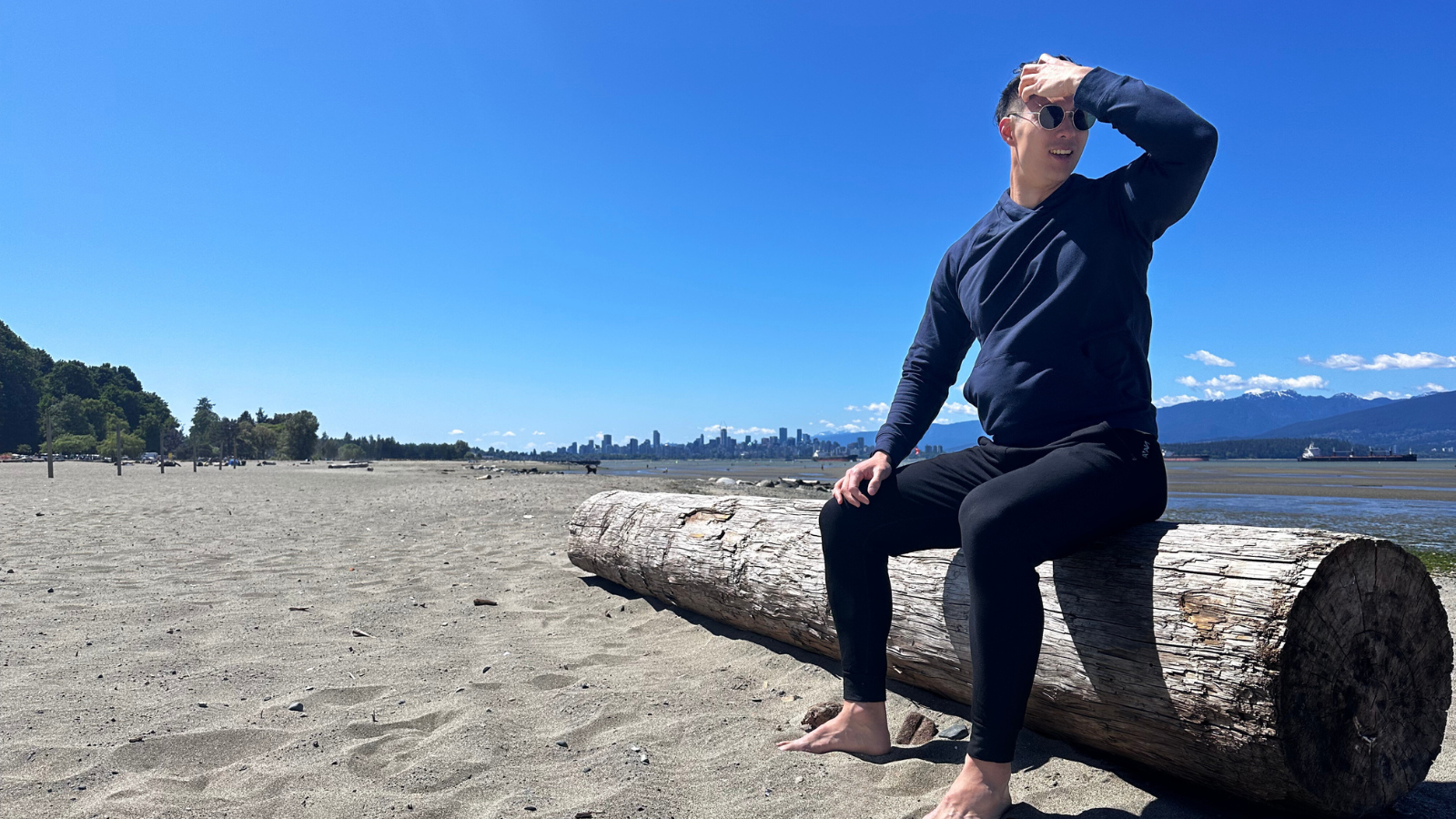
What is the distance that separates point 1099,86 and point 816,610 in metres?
2.52

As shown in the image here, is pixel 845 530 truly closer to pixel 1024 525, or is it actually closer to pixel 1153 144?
pixel 1024 525

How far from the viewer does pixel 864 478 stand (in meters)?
2.75

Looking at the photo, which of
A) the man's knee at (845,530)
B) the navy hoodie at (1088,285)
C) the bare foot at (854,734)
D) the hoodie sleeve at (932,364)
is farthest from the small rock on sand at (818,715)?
the navy hoodie at (1088,285)

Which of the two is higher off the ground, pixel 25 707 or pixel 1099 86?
pixel 1099 86

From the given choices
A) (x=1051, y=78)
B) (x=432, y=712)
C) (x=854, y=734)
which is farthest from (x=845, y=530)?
(x=432, y=712)

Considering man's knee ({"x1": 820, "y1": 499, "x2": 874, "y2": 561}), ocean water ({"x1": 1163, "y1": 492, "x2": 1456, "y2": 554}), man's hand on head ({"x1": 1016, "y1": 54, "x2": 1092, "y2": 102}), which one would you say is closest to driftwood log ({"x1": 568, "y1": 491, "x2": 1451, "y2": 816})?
man's knee ({"x1": 820, "y1": 499, "x2": 874, "y2": 561})

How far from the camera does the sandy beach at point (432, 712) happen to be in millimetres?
2316

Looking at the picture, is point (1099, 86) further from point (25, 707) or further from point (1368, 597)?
point (25, 707)

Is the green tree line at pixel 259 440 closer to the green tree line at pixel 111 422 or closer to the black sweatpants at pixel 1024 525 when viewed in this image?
the green tree line at pixel 111 422

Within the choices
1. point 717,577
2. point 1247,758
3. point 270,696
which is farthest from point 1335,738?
point 270,696

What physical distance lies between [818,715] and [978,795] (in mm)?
1004

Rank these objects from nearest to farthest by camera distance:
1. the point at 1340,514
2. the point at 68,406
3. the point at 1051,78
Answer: the point at 1051,78 → the point at 1340,514 → the point at 68,406

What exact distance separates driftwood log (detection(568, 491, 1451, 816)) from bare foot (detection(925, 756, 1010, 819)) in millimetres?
542

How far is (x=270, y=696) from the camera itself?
3225mm
